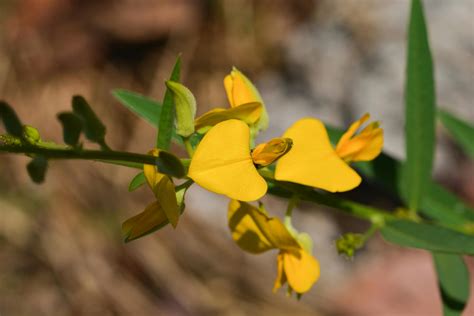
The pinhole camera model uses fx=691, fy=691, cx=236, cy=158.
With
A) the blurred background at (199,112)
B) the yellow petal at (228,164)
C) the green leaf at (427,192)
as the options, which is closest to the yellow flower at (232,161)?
the yellow petal at (228,164)

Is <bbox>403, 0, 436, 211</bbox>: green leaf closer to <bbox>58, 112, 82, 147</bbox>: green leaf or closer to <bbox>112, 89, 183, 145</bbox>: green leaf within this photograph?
<bbox>112, 89, 183, 145</bbox>: green leaf

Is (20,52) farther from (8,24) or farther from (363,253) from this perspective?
(363,253)

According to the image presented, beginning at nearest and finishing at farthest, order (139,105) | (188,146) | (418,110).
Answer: (188,146) < (139,105) < (418,110)

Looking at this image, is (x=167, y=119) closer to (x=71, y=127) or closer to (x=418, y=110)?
(x=71, y=127)

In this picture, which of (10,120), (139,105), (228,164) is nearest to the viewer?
(10,120)

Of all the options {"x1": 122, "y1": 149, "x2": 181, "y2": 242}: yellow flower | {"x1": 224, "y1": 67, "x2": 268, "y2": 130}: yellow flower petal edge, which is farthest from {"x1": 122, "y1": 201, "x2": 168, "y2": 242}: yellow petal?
{"x1": 224, "y1": 67, "x2": 268, "y2": 130}: yellow flower petal edge

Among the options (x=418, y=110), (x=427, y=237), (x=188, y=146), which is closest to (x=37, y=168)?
(x=188, y=146)
